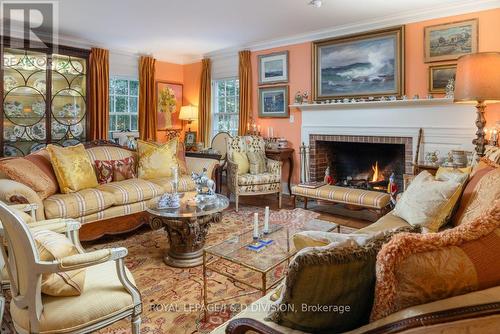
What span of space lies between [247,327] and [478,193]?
167 cm

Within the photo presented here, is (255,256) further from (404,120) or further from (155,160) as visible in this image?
(404,120)

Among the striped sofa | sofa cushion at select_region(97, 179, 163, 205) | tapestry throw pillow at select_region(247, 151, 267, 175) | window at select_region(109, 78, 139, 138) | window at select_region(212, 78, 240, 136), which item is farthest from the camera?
window at select_region(212, 78, 240, 136)

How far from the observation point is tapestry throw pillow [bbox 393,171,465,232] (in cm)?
215

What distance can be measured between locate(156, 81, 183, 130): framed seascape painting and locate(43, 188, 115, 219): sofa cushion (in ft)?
10.6

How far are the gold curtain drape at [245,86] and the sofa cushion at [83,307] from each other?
433cm

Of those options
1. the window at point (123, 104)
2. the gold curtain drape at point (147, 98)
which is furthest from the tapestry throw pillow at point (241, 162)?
the window at point (123, 104)

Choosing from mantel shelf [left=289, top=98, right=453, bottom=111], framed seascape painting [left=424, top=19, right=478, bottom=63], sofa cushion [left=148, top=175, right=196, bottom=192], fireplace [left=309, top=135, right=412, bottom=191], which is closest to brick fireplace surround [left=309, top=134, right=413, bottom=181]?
fireplace [left=309, top=135, right=412, bottom=191]

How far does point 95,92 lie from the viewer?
5.31 meters

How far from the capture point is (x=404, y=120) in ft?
13.7

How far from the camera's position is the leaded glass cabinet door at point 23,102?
4.49m

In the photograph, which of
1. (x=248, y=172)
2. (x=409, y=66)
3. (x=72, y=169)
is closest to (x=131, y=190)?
(x=72, y=169)

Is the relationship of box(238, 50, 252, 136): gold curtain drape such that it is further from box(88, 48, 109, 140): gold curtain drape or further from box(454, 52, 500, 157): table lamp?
box(454, 52, 500, 157): table lamp

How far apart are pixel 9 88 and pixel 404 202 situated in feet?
16.2

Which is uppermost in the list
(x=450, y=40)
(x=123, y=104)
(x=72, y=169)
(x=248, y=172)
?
(x=450, y=40)
